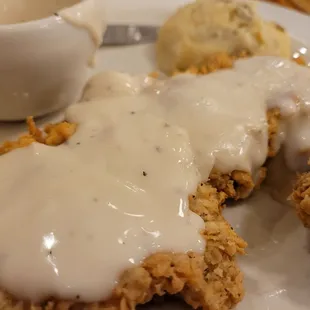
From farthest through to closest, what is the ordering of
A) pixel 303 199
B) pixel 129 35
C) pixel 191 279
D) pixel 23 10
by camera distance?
pixel 129 35 → pixel 23 10 → pixel 303 199 → pixel 191 279

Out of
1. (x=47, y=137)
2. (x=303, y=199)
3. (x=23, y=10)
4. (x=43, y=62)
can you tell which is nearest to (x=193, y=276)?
(x=303, y=199)

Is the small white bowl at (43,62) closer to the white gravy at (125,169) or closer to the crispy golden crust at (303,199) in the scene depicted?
the white gravy at (125,169)

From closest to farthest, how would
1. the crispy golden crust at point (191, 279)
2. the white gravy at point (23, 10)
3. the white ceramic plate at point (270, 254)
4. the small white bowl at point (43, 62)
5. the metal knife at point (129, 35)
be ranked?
the crispy golden crust at point (191, 279), the white ceramic plate at point (270, 254), the small white bowl at point (43, 62), the white gravy at point (23, 10), the metal knife at point (129, 35)

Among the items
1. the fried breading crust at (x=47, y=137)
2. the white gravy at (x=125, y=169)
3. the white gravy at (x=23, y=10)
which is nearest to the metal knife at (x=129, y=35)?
the white gravy at (x=23, y=10)

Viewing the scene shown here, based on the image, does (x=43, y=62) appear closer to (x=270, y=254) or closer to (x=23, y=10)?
(x=23, y=10)

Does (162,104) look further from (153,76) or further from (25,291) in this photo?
(25,291)

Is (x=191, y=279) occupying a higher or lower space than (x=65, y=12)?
lower

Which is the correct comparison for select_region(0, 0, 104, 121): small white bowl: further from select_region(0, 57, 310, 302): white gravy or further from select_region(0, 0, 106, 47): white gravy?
select_region(0, 57, 310, 302): white gravy
